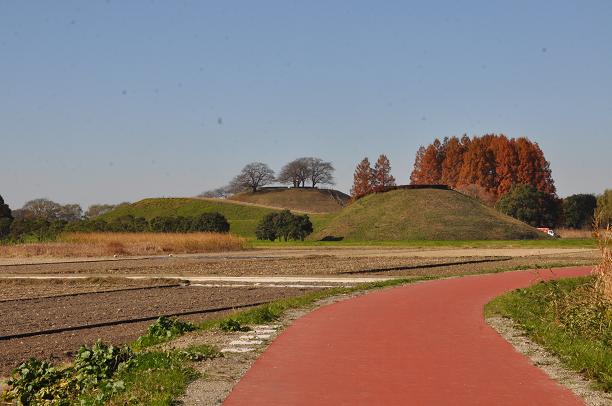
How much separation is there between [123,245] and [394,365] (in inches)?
1864

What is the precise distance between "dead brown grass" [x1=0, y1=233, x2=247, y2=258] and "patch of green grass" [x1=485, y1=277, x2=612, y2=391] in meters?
38.8

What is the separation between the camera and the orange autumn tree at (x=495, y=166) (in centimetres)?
11675

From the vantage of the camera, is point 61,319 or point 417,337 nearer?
point 417,337

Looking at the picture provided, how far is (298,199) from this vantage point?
555ft

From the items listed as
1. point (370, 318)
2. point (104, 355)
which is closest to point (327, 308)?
point (370, 318)

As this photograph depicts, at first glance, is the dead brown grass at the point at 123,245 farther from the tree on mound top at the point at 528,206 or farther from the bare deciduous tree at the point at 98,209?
the bare deciduous tree at the point at 98,209

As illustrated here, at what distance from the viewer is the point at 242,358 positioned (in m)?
10.7

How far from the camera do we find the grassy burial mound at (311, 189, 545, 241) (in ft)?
291

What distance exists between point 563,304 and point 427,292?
4.91 meters

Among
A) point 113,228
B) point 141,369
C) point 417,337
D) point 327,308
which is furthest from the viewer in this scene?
point 113,228

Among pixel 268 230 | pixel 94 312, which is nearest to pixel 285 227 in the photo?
pixel 268 230

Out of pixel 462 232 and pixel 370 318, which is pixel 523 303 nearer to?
pixel 370 318

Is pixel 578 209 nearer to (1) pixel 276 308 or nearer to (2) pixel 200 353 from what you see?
(1) pixel 276 308

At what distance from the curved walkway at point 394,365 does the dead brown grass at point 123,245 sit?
3941 cm
